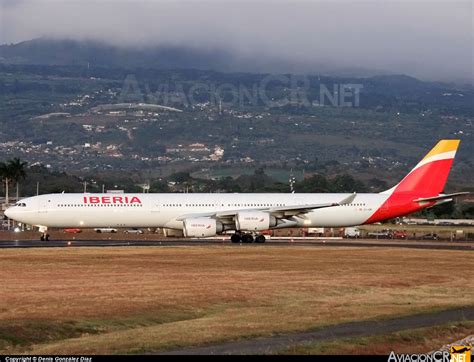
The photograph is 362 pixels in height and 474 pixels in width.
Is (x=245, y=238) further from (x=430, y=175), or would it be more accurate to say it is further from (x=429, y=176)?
(x=430, y=175)

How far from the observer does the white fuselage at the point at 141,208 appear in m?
78.5

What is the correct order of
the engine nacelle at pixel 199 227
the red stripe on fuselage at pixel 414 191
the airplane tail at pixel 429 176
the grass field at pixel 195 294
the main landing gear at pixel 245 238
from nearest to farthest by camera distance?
the grass field at pixel 195 294
the engine nacelle at pixel 199 227
the main landing gear at pixel 245 238
the red stripe on fuselage at pixel 414 191
the airplane tail at pixel 429 176

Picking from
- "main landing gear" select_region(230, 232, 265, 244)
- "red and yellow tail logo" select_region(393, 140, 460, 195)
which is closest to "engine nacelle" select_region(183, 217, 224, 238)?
"main landing gear" select_region(230, 232, 265, 244)

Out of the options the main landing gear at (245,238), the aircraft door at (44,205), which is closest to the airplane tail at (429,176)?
the main landing gear at (245,238)

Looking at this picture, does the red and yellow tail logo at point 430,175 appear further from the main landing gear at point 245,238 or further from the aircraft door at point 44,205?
the aircraft door at point 44,205

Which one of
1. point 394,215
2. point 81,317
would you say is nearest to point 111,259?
point 81,317

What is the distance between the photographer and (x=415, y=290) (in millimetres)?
40375

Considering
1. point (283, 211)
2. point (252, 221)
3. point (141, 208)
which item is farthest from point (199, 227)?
point (283, 211)

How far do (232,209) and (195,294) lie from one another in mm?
43213

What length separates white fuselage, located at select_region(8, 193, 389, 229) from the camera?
7850 centimetres

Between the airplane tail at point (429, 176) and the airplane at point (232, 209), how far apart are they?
0.26ft

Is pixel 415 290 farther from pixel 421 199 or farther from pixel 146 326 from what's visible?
pixel 421 199

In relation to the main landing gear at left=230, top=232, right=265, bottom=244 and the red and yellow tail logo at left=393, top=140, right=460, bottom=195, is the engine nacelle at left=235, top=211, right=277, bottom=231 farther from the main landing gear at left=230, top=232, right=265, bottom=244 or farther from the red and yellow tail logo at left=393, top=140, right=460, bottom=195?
the red and yellow tail logo at left=393, top=140, right=460, bottom=195

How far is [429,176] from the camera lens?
83062mm
